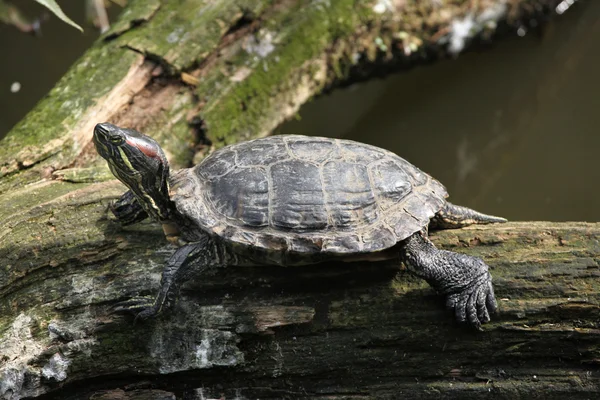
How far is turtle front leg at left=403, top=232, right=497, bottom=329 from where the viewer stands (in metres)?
2.92

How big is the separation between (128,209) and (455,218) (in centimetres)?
204

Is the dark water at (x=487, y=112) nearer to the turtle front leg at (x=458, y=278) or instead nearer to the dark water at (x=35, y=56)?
the dark water at (x=35, y=56)

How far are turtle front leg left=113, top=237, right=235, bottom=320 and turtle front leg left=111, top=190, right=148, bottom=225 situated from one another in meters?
0.53

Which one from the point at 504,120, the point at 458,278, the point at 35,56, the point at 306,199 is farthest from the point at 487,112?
the point at 35,56

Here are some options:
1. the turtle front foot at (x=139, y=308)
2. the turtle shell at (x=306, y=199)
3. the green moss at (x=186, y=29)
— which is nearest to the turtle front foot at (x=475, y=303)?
the turtle shell at (x=306, y=199)

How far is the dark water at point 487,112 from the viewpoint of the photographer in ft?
20.0

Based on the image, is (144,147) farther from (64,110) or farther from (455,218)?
(455,218)

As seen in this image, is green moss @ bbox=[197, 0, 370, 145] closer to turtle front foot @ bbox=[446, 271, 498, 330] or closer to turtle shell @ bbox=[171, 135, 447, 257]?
turtle shell @ bbox=[171, 135, 447, 257]

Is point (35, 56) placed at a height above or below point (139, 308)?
above

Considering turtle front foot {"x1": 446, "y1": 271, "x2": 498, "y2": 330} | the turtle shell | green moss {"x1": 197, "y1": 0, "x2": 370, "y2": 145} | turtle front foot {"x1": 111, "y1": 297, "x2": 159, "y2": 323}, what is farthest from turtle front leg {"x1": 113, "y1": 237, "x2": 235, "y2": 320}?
green moss {"x1": 197, "y1": 0, "x2": 370, "y2": 145}

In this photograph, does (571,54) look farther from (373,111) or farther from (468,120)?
(373,111)

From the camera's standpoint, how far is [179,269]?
2982mm

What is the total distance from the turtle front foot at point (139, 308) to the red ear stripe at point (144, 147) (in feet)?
2.66

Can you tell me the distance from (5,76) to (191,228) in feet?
17.1
